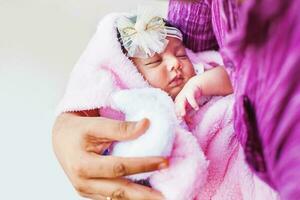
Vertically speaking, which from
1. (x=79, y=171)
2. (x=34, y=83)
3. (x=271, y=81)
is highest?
(x=271, y=81)

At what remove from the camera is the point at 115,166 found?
0.66 m

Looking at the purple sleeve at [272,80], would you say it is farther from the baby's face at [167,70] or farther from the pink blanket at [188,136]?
the baby's face at [167,70]

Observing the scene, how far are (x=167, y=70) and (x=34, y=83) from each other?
19.8 inches

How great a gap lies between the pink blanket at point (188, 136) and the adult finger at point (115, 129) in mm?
52

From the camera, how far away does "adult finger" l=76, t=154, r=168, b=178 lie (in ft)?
2.06

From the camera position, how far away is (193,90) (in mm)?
749

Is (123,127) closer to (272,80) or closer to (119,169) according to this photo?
(119,169)

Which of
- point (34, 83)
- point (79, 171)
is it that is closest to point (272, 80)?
point (79, 171)

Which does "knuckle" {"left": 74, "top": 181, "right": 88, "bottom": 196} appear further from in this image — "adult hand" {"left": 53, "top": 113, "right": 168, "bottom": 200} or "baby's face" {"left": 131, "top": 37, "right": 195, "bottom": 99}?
"baby's face" {"left": 131, "top": 37, "right": 195, "bottom": 99}

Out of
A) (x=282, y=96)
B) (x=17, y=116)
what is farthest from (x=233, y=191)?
(x=17, y=116)

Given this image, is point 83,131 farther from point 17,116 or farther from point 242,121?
point 17,116

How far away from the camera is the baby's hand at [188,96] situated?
28.5 inches

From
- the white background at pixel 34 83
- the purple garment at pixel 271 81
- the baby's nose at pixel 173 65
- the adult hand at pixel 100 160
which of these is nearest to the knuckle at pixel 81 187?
the adult hand at pixel 100 160

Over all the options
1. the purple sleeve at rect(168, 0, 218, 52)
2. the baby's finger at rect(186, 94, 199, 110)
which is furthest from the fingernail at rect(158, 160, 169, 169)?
the purple sleeve at rect(168, 0, 218, 52)
